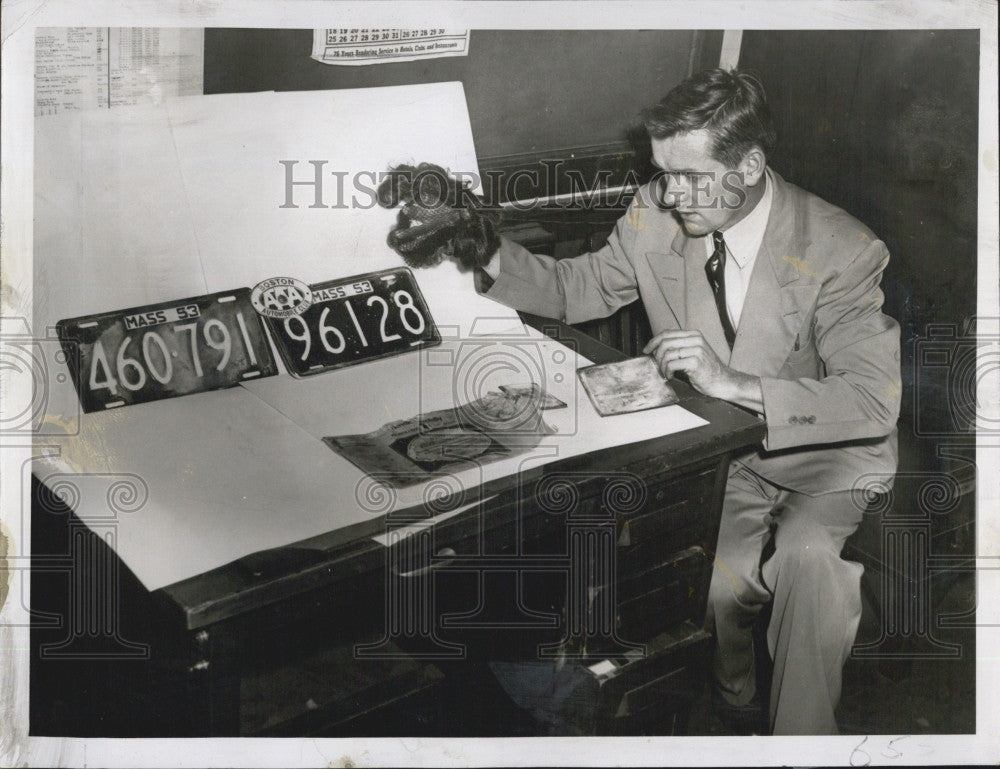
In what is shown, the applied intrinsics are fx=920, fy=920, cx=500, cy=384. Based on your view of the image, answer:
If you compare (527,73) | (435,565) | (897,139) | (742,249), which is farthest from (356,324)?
(897,139)

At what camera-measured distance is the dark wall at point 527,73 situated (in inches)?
55.4

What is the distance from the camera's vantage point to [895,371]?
145 cm

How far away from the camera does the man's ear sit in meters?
1.41

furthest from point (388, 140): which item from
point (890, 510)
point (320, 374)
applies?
point (890, 510)

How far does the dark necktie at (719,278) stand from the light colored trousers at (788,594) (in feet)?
0.72

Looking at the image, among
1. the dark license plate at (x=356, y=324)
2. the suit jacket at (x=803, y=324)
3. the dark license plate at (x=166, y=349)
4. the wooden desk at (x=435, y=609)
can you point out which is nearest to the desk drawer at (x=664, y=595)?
the wooden desk at (x=435, y=609)

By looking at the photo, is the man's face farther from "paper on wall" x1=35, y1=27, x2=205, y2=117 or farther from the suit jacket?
"paper on wall" x1=35, y1=27, x2=205, y2=117

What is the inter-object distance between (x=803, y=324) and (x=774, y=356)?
0.07m

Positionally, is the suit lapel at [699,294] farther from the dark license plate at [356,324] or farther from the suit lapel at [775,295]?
the dark license plate at [356,324]

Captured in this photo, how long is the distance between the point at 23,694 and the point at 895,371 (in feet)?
4.71

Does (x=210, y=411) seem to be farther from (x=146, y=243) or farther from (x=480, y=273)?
(x=480, y=273)

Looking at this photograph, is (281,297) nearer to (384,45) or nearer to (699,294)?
(384,45)

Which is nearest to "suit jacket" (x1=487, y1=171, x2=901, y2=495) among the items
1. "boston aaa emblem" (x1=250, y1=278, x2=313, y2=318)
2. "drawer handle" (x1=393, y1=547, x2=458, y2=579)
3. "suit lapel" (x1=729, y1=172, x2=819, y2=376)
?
"suit lapel" (x1=729, y1=172, x2=819, y2=376)

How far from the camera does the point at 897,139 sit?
1452 millimetres
